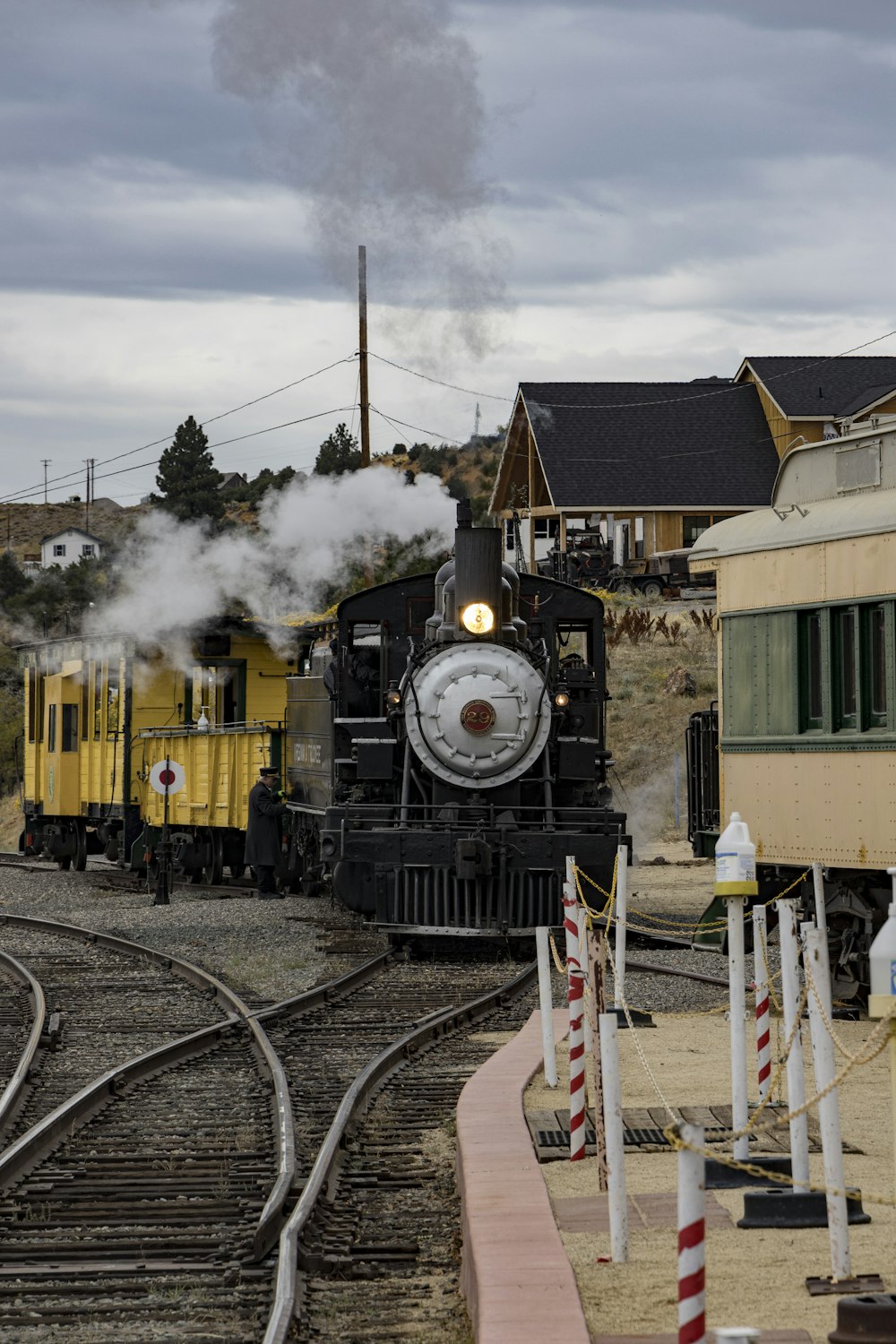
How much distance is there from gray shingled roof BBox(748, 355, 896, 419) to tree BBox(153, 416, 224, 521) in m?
32.0

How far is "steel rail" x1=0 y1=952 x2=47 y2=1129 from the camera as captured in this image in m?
9.97

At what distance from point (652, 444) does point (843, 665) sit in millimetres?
39602

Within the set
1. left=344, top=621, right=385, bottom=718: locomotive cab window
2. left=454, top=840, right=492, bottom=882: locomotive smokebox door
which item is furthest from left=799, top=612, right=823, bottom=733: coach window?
left=344, top=621, right=385, bottom=718: locomotive cab window

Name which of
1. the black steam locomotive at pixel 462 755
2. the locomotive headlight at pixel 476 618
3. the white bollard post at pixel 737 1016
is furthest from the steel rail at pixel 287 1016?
the locomotive headlight at pixel 476 618

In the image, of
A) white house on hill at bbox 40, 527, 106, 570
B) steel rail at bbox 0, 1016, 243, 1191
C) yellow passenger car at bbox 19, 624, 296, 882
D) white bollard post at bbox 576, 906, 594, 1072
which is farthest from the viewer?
white house on hill at bbox 40, 527, 106, 570

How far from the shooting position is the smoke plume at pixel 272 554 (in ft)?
79.5

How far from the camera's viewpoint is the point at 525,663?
57.2 ft

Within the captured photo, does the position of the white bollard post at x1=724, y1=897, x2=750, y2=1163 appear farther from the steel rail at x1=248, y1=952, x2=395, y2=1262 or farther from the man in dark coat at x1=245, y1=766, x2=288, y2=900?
the man in dark coat at x1=245, y1=766, x2=288, y2=900

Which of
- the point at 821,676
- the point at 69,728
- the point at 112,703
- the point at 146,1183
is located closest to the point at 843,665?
the point at 821,676

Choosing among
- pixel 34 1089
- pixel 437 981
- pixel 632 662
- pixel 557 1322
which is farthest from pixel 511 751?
pixel 632 662

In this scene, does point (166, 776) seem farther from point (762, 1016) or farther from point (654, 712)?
point (654, 712)

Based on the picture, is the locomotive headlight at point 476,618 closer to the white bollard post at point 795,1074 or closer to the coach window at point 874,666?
the coach window at point 874,666

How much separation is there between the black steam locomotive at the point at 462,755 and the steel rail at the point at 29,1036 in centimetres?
285

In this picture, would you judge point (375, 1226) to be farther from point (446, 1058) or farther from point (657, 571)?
point (657, 571)
